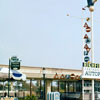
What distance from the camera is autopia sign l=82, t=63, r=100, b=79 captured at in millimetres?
33219

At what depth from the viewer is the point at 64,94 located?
1650 inches

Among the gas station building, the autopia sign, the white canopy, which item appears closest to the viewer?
the white canopy

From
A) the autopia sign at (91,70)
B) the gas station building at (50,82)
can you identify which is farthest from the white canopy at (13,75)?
the autopia sign at (91,70)

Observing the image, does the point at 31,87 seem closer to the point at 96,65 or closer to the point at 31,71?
the point at 31,71

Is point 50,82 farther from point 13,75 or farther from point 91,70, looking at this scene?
point 13,75

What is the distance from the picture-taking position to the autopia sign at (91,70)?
109ft

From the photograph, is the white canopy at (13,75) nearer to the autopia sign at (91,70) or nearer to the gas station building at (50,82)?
the gas station building at (50,82)

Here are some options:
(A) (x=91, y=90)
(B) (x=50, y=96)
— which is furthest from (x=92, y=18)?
(B) (x=50, y=96)

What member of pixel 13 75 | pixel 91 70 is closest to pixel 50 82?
pixel 91 70

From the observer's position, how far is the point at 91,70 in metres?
33.8

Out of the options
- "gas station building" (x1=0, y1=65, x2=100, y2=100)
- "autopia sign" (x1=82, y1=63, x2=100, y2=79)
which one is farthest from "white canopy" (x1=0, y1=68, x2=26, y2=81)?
"autopia sign" (x1=82, y1=63, x2=100, y2=79)

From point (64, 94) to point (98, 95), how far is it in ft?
21.0

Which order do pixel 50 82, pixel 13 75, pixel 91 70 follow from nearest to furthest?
pixel 13 75, pixel 91 70, pixel 50 82

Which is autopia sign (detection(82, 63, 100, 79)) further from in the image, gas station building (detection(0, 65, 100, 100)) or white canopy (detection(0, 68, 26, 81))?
white canopy (detection(0, 68, 26, 81))
